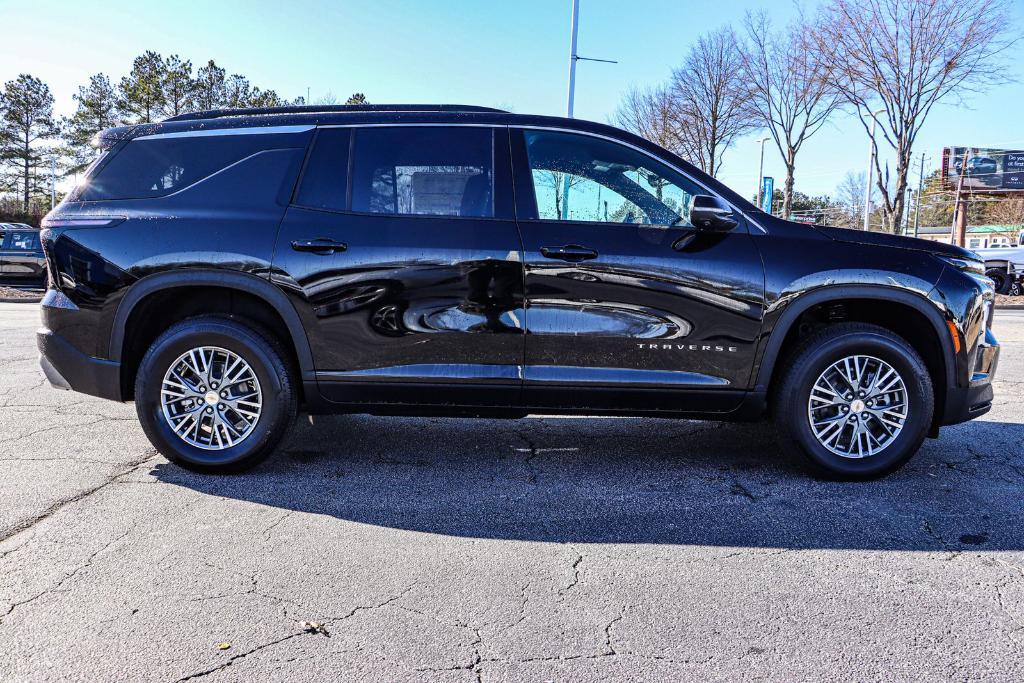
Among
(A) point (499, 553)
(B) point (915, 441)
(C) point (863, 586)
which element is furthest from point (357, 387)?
(B) point (915, 441)

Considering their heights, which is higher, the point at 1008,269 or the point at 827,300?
the point at 827,300

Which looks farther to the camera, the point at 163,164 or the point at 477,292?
the point at 163,164

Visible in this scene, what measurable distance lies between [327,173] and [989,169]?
206ft

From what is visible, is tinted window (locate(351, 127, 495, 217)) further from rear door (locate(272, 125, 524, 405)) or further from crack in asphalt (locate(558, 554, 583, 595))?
crack in asphalt (locate(558, 554, 583, 595))

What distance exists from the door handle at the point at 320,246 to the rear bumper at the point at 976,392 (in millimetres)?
3300

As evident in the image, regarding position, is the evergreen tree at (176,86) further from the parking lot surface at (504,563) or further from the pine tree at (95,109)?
the parking lot surface at (504,563)

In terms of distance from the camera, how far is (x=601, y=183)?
4211 mm

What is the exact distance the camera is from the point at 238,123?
4.32 m

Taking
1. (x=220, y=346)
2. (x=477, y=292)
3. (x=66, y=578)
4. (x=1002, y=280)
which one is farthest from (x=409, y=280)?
(x=1002, y=280)

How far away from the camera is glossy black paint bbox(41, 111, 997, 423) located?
4.00 metres

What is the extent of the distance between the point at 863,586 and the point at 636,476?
148 centimetres

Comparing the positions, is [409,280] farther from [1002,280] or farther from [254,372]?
[1002,280]

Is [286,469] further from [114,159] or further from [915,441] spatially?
[915,441]

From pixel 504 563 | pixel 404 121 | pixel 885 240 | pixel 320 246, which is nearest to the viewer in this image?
pixel 504 563
